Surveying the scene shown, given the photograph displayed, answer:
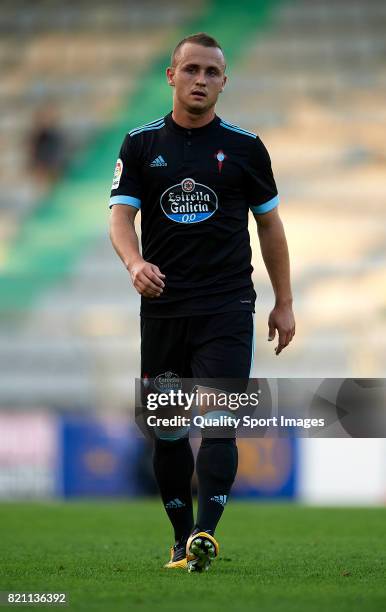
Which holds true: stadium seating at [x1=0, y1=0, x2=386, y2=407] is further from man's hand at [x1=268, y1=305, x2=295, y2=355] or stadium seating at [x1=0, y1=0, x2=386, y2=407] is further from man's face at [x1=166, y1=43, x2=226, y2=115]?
man's face at [x1=166, y1=43, x2=226, y2=115]

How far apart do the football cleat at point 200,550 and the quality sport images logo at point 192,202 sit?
1.04 metres

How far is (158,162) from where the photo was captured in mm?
4055

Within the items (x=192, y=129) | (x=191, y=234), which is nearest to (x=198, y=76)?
(x=192, y=129)

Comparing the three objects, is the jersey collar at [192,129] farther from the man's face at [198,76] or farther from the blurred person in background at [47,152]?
the blurred person in background at [47,152]

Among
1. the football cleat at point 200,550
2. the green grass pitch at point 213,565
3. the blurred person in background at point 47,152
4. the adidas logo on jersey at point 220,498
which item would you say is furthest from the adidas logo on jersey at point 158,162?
the blurred person in background at point 47,152

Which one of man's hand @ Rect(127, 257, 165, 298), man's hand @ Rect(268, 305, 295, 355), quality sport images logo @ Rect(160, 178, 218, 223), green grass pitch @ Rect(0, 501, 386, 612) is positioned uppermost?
quality sport images logo @ Rect(160, 178, 218, 223)

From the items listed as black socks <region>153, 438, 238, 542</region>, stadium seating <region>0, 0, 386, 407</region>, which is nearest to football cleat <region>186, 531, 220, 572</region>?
black socks <region>153, 438, 238, 542</region>

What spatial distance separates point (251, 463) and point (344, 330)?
144 inches

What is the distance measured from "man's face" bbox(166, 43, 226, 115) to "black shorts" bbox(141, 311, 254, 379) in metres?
0.71

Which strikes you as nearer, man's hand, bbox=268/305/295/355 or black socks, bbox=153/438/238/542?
black socks, bbox=153/438/238/542

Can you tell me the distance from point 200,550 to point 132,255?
972mm

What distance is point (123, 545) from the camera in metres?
5.24

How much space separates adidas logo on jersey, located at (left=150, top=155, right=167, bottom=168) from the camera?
4.05 meters

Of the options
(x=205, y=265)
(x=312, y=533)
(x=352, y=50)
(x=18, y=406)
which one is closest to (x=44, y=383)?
(x=18, y=406)
